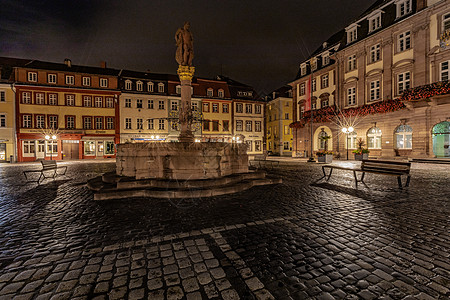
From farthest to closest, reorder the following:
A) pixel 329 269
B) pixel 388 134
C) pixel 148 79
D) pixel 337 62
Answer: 1. pixel 148 79
2. pixel 337 62
3. pixel 388 134
4. pixel 329 269

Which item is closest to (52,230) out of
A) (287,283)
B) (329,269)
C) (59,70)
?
(287,283)

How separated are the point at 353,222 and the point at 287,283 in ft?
9.47

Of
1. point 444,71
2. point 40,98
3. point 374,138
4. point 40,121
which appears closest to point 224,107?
point 374,138

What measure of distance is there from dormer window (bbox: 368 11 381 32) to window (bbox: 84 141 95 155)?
41.4 meters

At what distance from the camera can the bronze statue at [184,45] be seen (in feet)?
34.3

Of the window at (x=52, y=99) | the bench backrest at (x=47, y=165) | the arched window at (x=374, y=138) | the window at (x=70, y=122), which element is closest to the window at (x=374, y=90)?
the arched window at (x=374, y=138)

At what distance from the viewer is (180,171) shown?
8.25m

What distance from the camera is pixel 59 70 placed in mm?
32406

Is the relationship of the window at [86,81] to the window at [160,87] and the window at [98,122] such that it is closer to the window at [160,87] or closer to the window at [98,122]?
the window at [98,122]

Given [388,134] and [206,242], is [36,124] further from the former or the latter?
[388,134]

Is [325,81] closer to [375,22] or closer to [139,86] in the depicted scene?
[375,22]

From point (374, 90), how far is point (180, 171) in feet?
89.1

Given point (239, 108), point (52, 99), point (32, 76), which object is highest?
point (32, 76)

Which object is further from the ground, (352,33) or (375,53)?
(352,33)
